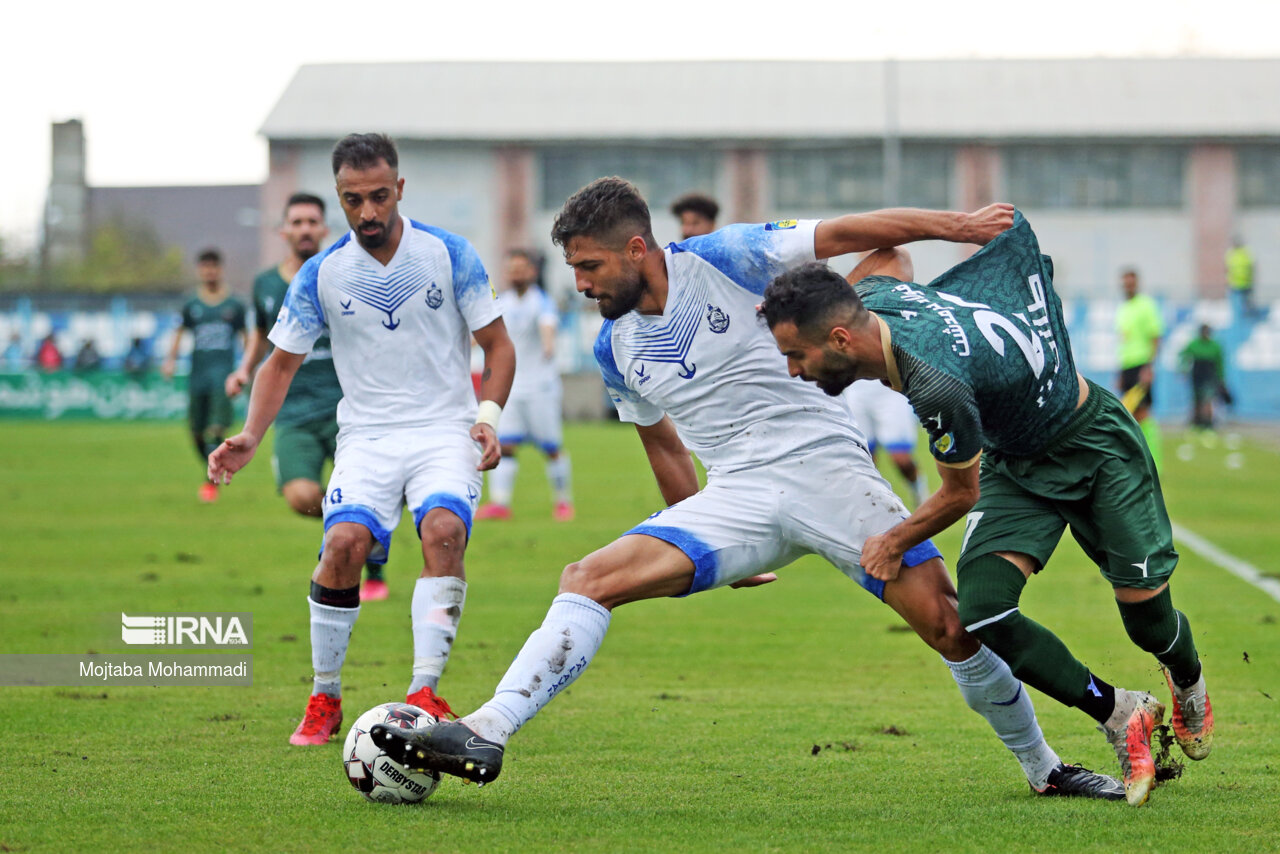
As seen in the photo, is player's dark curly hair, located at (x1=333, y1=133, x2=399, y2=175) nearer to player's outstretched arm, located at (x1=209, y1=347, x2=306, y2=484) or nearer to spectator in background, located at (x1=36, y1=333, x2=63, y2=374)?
player's outstretched arm, located at (x1=209, y1=347, x2=306, y2=484)

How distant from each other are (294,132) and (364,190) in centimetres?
4618

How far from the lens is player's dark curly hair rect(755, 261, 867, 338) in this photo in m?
4.46

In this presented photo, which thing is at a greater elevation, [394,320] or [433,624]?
[394,320]

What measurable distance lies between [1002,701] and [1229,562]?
726 cm

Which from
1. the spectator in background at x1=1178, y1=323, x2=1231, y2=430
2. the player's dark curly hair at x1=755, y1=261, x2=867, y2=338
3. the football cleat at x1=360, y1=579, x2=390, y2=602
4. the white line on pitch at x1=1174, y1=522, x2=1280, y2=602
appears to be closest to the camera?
the player's dark curly hair at x1=755, y1=261, x2=867, y2=338

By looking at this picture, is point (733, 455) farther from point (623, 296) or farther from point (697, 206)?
point (697, 206)

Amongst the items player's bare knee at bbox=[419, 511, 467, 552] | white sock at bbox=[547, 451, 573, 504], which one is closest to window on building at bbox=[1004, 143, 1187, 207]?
white sock at bbox=[547, 451, 573, 504]

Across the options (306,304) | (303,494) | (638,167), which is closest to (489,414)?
(306,304)

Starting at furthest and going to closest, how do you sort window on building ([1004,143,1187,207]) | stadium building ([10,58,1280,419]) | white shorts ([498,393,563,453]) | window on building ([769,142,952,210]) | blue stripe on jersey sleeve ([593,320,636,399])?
window on building ([769,142,952,210]) < window on building ([1004,143,1187,207]) < stadium building ([10,58,1280,419]) < white shorts ([498,393,563,453]) < blue stripe on jersey sleeve ([593,320,636,399])

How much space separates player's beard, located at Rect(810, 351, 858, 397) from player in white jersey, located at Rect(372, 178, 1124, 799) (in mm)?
563

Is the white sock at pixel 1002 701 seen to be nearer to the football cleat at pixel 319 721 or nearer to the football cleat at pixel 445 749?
the football cleat at pixel 445 749

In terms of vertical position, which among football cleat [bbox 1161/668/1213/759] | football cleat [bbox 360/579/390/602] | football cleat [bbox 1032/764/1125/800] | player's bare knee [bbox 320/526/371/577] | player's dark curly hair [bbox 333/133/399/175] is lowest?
football cleat [bbox 360/579/390/602]

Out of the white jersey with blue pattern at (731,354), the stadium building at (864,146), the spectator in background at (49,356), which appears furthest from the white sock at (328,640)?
the stadium building at (864,146)

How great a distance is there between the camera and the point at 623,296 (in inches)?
199
